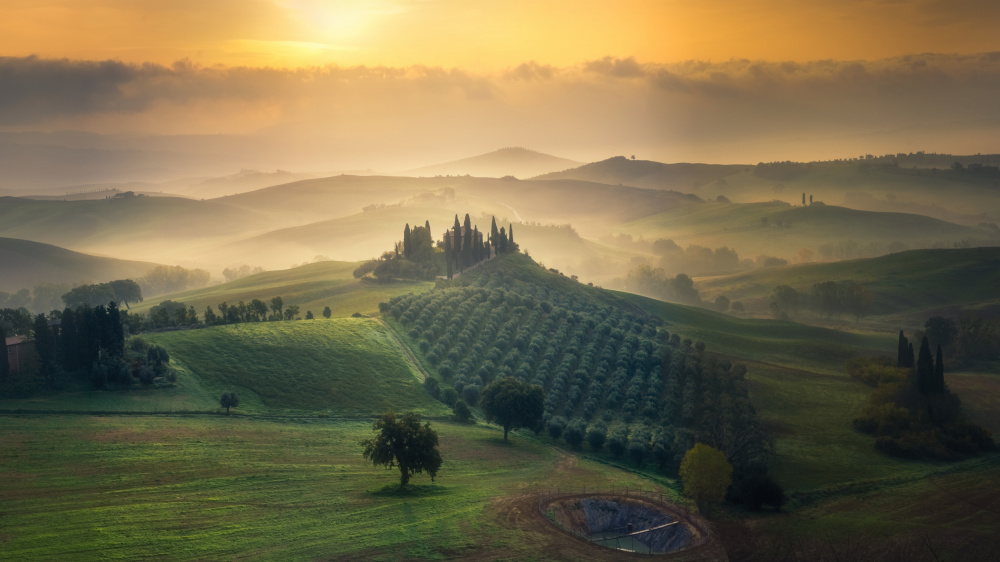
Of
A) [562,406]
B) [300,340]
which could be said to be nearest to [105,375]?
[300,340]

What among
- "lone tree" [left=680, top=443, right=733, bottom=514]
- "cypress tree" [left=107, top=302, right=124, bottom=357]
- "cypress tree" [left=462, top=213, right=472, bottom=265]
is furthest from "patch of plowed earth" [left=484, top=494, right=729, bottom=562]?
"cypress tree" [left=462, top=213, right=472, bottom=265]

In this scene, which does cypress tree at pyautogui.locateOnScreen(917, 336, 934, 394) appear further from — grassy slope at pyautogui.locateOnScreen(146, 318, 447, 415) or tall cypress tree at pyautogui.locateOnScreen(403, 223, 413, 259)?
tall cypress tree at pyautogui.locateOnScreen(403, 223, 413, 259)

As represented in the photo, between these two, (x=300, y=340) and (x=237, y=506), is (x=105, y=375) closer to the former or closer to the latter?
(x=300, y=340)

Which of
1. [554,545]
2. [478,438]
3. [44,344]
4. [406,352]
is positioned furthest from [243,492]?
[406,352]

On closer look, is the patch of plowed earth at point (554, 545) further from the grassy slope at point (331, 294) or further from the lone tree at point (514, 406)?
the grassy slope at point (331, 294)

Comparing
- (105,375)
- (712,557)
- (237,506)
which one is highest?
(105,375)

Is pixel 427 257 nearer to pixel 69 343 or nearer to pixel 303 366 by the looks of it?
pixel 303 366
